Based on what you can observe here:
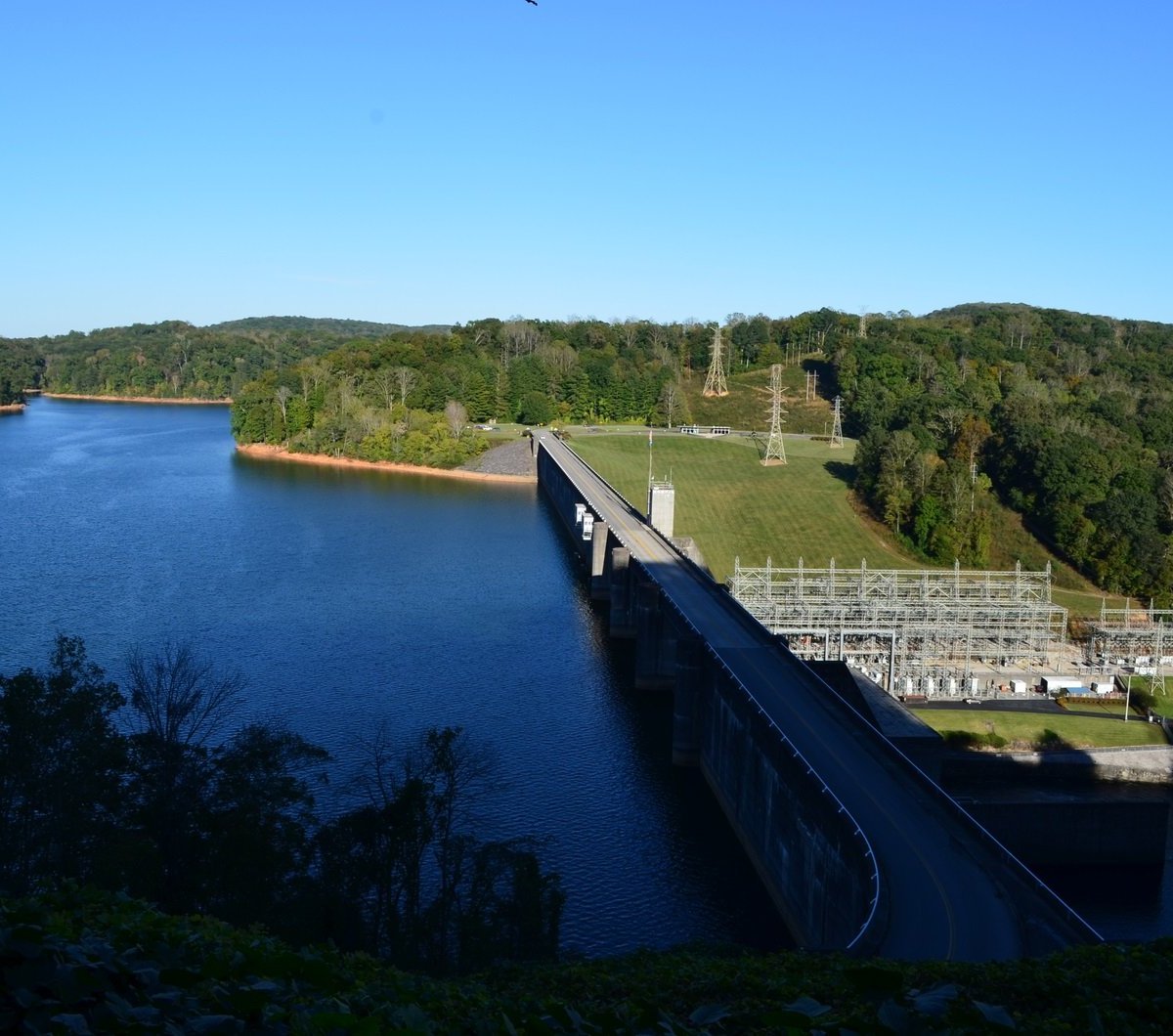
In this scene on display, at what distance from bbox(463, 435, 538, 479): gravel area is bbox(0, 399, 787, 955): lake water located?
1025 cm

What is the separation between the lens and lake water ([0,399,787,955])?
23.3m

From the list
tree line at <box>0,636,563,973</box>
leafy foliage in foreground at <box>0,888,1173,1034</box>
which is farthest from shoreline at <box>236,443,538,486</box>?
leafy foliage in foreground at <box>0,888,1173,1034</box>

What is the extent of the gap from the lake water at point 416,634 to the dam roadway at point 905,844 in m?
2.82

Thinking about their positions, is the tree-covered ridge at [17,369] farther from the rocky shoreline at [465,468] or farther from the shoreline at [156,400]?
the rocky shoreline at [465,468]

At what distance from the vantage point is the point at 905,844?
62.0ft

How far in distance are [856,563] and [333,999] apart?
171ft

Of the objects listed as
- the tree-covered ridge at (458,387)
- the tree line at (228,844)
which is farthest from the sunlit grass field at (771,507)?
the tree line at (228,844)

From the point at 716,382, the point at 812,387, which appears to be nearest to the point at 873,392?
the point at 812,387

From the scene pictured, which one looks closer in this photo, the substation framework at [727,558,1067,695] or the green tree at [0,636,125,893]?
the green tree at [0,636,125,893]

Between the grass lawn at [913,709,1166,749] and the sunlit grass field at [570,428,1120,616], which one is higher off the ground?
the sunlit grass field at [570,428,1120,616]

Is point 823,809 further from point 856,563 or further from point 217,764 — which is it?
point 856,563

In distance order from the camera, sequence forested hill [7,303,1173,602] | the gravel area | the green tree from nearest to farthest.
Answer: the green tree, forested hill [7,303,1173,602], the gravel area

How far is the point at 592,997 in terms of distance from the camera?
37.2 feet

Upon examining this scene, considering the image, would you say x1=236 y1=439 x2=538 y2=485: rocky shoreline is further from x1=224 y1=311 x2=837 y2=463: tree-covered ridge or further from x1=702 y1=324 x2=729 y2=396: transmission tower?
x1=702 y1=324 x2=729 y2=396: transmission tower
